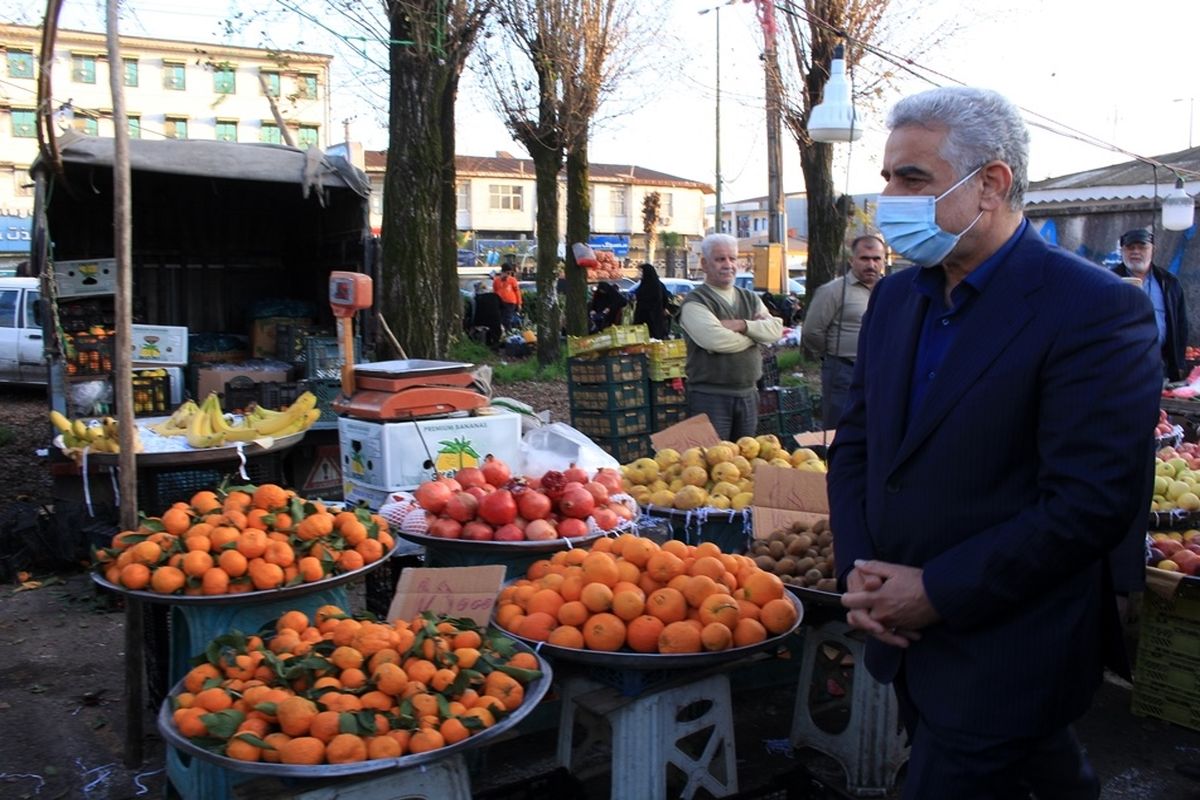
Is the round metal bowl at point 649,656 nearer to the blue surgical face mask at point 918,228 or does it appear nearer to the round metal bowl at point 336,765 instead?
the round metal bowl at point 336,765

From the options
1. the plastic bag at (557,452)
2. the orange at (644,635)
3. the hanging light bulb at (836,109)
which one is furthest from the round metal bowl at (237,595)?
the hanging light bulb at (836,109)

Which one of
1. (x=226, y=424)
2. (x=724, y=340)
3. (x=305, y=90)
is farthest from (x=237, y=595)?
(x=305, y=90)

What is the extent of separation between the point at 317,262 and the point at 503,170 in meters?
55.2

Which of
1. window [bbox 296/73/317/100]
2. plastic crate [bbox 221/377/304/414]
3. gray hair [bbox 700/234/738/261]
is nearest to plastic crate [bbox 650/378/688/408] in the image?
gray hair [bbox 700/234/738/261]

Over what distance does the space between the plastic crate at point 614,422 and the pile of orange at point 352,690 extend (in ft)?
18.1

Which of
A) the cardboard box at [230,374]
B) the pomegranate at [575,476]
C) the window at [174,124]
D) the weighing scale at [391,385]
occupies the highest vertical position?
the window at [174,124]

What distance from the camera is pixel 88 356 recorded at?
7293 millimetres

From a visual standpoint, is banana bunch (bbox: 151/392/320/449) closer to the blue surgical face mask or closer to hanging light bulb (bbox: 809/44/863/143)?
hanging light bulb (bbox: 809/44/863/143)

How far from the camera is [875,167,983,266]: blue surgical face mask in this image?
6.79ft

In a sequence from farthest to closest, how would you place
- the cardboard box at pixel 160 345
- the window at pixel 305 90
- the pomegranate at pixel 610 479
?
the window at pixel 305 90 < the cardboard box at pixel 160 345 < the pomegranate at pixel 610 479

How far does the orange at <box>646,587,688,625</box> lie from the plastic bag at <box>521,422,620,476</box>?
86.4 inches

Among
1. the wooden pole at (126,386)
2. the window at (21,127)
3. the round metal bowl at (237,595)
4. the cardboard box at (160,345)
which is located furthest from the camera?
the window at (21,127)

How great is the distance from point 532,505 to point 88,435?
388 centimetres

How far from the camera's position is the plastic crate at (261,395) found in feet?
26.4
